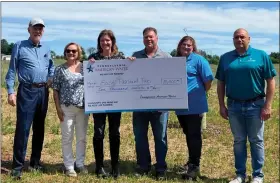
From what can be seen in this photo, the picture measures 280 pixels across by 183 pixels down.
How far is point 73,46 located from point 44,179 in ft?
6.05

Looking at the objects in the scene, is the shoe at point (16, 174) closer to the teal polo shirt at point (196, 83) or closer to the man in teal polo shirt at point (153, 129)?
the man in teal polo shirt at point (153, 129)

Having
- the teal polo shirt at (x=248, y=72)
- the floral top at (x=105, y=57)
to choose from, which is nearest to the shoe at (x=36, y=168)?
the floral top at (x=105, y=57)

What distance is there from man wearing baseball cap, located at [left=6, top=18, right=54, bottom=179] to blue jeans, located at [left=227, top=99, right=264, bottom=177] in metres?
2.56

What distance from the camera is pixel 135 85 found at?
5980mm

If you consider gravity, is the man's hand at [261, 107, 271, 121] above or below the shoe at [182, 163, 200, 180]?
above

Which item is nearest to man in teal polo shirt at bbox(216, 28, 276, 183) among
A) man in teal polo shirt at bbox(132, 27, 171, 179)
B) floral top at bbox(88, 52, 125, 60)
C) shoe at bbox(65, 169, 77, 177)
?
man in teal polo shirt at bbox(132, 27, 171, 179)

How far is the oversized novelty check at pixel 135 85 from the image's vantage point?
5.81 m

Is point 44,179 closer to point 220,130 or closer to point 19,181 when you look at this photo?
point 19,181

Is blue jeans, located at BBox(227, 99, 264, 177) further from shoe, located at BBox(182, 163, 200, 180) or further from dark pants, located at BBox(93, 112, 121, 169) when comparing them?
dark pants, located at BBox(93, 112, 121, 169)

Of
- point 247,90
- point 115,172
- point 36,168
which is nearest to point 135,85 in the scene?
point 115,172

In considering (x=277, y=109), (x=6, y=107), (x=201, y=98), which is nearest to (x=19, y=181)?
(x=201, y=98)

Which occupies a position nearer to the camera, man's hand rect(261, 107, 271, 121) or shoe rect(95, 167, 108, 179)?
man's hand rect(261, 107, 271, 121)

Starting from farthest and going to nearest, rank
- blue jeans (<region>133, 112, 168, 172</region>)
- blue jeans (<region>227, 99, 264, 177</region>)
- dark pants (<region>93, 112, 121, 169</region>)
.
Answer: blue jeans (<region>133, 112, 168, 172</region>) < dark pants (<region>93, 112, 121, 169</region>) < blue jeans (<region>227, 99, 264, 177</region>)

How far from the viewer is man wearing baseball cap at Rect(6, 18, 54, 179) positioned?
5676 millimetres
